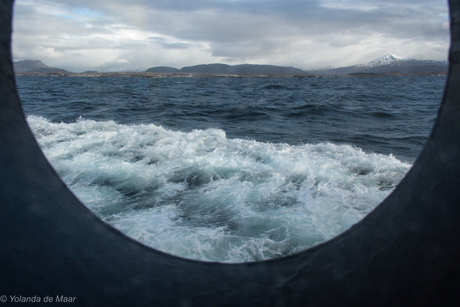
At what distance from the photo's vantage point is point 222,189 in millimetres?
4965

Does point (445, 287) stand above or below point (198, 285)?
above

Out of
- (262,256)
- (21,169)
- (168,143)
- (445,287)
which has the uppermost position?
(21,169)

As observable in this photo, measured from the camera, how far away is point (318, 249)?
1.45 metres

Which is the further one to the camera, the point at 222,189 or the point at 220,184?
the point at 220,184

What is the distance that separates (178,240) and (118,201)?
1616 millimetres

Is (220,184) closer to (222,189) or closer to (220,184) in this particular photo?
(220,184)

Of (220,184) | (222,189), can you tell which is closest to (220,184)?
(220,184)

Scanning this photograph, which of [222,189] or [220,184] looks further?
[220,184]

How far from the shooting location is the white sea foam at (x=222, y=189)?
359cm

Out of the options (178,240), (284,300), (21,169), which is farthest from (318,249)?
(178,240)

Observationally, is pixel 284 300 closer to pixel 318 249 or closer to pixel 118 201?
pixel 318 249

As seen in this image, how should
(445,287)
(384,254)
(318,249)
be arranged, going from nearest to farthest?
(445,287), (384,254), (318,249)

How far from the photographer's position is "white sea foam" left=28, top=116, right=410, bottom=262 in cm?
359

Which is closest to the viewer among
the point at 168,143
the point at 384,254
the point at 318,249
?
the point at 384,254
